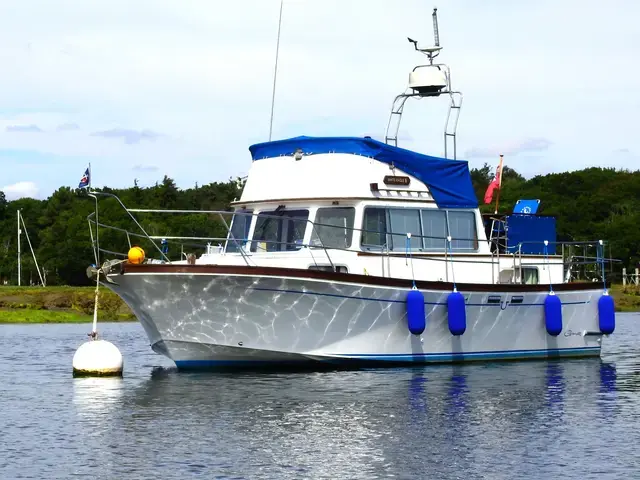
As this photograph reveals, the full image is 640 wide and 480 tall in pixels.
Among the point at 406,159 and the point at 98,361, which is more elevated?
the point at 406,159

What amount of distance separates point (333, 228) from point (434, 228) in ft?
8.29

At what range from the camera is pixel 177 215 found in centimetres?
8019

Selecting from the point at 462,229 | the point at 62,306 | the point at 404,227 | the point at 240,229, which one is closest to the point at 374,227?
the point at 404,227

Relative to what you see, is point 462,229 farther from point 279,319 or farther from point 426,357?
point 279,319

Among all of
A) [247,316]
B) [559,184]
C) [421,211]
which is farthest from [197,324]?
[559,184]

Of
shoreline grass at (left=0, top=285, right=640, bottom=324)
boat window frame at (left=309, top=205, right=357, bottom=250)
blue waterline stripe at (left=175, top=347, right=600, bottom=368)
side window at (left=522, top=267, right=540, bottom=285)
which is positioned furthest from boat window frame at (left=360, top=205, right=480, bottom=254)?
shoreline grass at (left=0, top=285, right=640, bottom=324)

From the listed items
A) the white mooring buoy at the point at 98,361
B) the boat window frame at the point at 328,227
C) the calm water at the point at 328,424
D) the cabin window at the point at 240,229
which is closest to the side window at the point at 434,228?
the boat window frame at the point at 328,227

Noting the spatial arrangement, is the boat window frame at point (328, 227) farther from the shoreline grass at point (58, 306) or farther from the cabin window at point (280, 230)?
the shoreline grass at point (58, 306)

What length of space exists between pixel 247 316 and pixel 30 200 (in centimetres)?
8329

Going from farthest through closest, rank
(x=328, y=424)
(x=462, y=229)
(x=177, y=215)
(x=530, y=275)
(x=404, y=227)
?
(x=177, y=215)
(x=530, y=275)
(x=462, y=229)
(x=404, y=227)
(x=328, y=424)

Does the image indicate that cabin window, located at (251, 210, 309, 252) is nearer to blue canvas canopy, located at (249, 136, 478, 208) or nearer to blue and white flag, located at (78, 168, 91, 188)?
blue canvas canopy, located at (249, 136, 478, 208)

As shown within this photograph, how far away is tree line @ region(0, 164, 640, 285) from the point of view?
7706cm

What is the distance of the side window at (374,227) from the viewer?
23297mm

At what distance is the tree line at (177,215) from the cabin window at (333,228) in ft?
155
